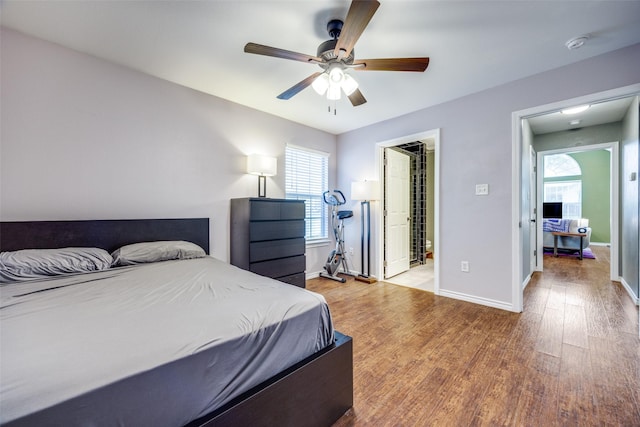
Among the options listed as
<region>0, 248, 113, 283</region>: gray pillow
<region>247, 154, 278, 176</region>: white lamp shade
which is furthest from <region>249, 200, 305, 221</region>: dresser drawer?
<region>0, 248, 113, 283</region>: gray pillow

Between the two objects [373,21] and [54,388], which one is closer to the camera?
[54,388]

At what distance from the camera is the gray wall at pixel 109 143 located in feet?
6.65

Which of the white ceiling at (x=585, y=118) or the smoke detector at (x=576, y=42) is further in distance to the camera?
the white ceiling at (x=585, y=118)

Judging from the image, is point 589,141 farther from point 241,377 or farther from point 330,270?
point 241,377

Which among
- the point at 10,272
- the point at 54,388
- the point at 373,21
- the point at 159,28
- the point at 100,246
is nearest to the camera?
the point at 54,388

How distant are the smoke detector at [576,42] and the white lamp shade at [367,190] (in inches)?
91.8

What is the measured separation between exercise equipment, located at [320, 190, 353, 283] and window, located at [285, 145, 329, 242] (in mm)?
191

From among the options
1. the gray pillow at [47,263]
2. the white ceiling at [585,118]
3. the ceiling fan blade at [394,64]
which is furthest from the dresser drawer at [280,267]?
the white ceiling at [585,118]

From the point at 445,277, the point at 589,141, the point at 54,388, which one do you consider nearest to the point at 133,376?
the point at 54,388

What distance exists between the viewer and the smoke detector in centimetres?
205

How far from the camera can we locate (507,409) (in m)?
1.44

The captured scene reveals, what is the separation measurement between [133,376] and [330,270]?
338cm

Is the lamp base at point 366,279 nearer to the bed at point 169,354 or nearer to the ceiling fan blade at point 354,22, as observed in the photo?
the bed at point 169,354

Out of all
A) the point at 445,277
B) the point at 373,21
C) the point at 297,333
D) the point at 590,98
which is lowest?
the point at 445,277
